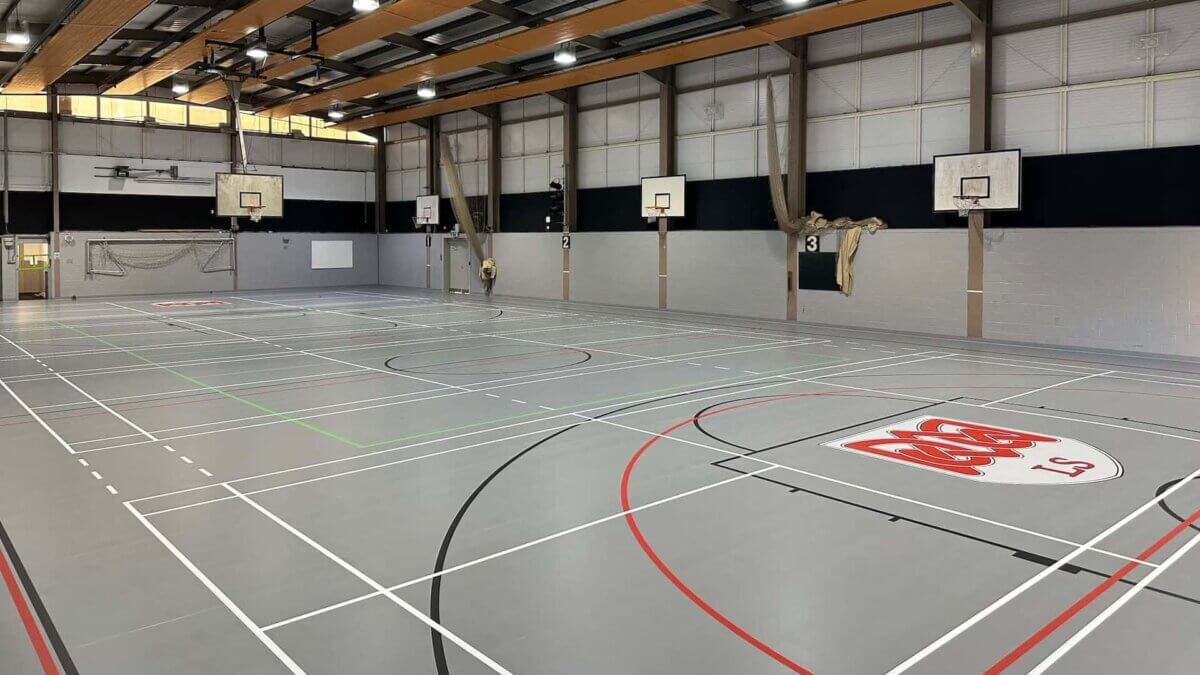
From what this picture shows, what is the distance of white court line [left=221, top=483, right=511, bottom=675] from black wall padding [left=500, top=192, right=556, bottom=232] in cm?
2773

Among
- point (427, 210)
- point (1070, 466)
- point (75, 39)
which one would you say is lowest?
point (1070, 466)

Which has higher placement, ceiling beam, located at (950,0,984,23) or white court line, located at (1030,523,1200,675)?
ceiling beam, located at (950,0,984,23)

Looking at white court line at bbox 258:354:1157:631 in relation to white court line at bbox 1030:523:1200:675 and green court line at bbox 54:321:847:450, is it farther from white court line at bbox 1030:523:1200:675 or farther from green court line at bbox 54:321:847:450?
green court line at bbox 54:321:847:450

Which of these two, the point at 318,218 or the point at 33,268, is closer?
the point at 33,268

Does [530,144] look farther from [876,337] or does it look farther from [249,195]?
[876,337]

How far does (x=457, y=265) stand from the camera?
4075 cm

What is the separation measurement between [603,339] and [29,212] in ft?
89.3

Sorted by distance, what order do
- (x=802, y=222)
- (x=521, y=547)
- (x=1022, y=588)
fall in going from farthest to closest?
(x=802, y=222)
(x=521, y=547)
(x=1022, y=588)

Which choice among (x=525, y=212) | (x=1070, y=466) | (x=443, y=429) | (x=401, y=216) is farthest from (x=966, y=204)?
(x=401, y=216)

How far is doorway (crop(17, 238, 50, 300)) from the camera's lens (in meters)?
35.5

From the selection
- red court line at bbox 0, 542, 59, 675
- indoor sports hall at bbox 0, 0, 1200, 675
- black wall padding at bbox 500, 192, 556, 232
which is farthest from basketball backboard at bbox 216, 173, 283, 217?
red court line at bbox 0, 542, 59, 675

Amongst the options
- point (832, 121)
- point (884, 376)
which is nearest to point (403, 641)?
point (884, 376)

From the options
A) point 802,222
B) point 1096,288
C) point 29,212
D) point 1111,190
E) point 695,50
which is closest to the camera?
point 1111,190

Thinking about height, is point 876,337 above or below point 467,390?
above
